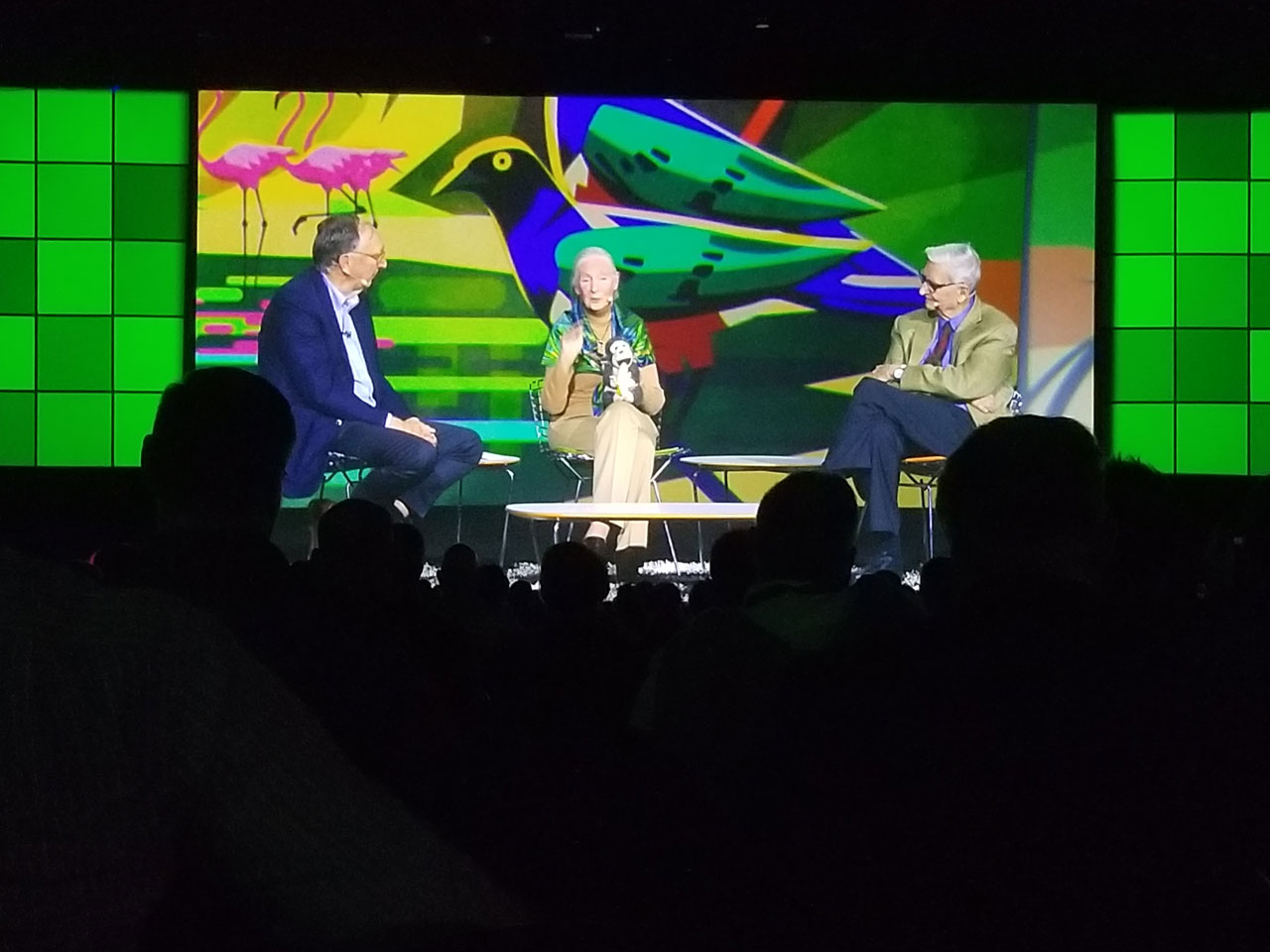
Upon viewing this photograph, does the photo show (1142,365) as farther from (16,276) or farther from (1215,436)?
(16,276)

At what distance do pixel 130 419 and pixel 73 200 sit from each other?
95cm

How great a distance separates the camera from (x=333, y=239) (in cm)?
626

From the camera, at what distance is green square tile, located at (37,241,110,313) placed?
6406 millimetres

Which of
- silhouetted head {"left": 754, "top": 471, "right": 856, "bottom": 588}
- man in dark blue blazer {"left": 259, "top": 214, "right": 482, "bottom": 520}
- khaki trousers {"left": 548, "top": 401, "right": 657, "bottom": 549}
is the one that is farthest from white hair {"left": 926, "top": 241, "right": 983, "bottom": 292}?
silhouetted head {"left": 754, "top": 471, "right": 856, "bottom": 588}

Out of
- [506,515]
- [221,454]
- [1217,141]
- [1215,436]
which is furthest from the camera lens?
[1215,436]

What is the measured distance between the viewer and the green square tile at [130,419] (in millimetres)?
6477

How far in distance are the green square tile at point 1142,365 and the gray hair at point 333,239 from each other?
330cm


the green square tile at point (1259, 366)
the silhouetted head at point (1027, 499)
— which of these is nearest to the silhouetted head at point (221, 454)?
the silhouetted head at point (1027, 499)

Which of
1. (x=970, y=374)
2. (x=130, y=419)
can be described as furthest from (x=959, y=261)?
(x=130, y=419)

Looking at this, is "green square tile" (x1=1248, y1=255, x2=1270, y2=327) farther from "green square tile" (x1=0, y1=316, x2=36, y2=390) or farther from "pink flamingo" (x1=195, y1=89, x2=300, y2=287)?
"green square tile" (x1=0, y1=316, x2=36, y2=390)

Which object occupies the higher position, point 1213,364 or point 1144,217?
point 1144,217

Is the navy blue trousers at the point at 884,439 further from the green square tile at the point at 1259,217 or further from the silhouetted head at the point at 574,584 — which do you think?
the silhouetted head at the point at 574,584

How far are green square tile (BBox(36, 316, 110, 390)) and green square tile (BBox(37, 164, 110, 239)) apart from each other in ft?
1.23

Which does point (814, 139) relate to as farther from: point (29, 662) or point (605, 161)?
point (29, 662)
